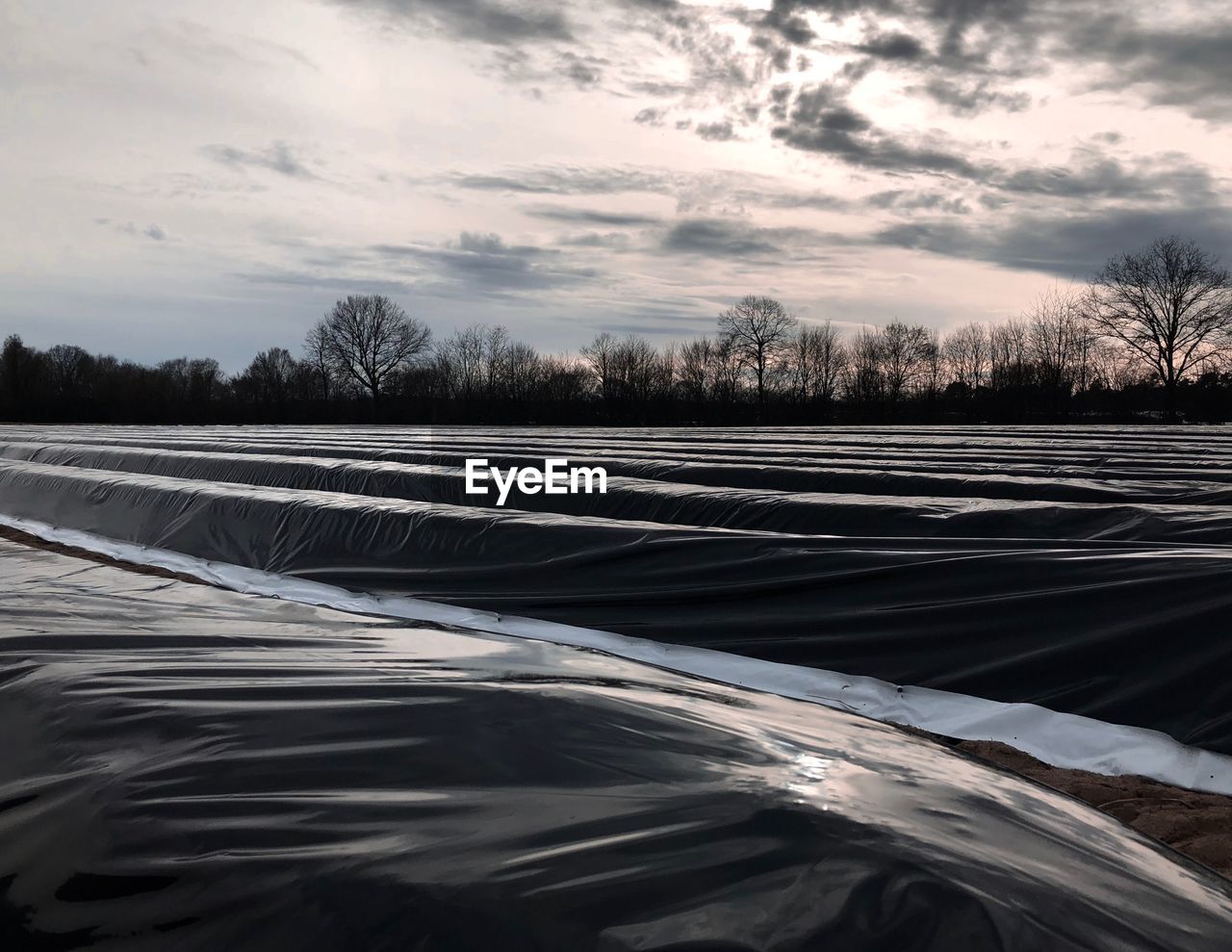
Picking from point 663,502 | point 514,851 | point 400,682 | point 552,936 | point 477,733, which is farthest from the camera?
point 663,502

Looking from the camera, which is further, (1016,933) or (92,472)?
(92,472)

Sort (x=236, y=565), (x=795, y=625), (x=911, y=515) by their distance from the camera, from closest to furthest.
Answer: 1. (x=795, y=625)
2. (x=911, y=515)
3. (x=236, y=565)

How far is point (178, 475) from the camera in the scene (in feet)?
41.4

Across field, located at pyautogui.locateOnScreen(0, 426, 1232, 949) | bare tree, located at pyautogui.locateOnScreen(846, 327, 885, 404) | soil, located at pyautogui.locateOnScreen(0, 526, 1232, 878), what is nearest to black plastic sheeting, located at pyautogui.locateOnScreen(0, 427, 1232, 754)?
field, located at pyautogui.locateOnScreen(0, 426, 1232, 949)

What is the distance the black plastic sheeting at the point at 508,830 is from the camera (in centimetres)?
107

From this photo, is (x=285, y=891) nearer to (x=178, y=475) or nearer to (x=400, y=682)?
(x=400, y=682)

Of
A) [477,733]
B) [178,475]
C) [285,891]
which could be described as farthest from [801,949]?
[178,475]

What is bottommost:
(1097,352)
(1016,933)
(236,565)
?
(236,565)

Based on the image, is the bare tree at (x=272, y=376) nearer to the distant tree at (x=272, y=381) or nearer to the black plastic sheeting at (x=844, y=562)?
the distant tree at (x=272, y=381)

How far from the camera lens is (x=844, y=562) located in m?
5.05

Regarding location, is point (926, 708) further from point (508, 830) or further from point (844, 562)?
point (508, 830)

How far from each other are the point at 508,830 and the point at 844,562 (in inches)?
162

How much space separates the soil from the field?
0.39 feet

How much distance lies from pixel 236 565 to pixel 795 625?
5.47 meters
